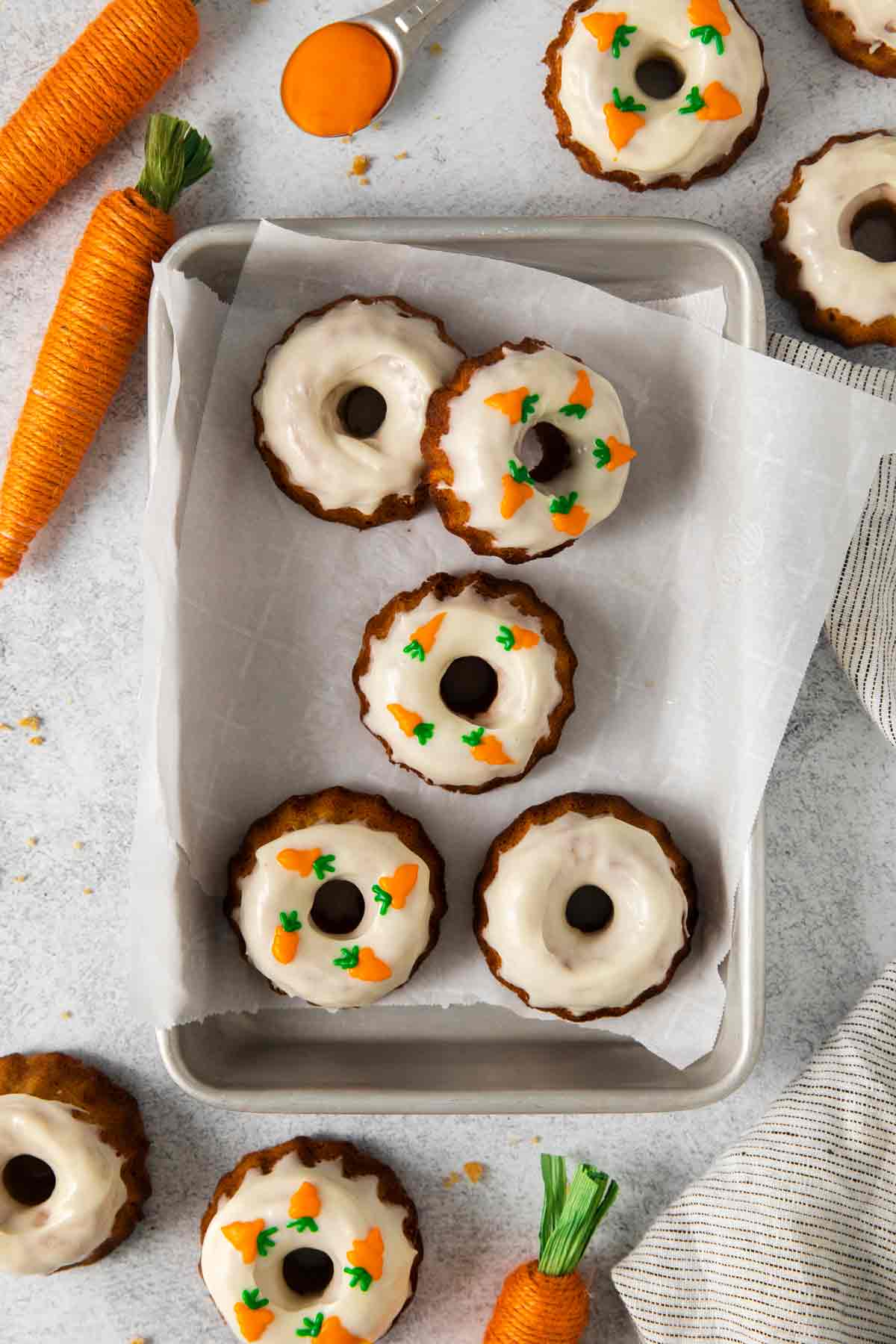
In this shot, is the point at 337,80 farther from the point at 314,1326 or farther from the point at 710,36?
the point at 314,1326

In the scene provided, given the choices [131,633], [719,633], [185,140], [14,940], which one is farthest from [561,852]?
[185,140]

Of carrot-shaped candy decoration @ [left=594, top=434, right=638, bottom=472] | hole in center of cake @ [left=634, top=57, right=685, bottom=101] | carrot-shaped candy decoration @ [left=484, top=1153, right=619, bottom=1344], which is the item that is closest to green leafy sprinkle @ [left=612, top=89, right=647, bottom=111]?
hole in center of cake @ [left=634, top=57, right=685, bottom=101]

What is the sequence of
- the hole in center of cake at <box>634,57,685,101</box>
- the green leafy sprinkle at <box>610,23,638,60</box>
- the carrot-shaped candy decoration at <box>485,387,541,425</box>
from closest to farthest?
the carrot-shaped candy decoration at <box>485,387,541,425</box> → the green leafy sprinkle at <box>610,23,638,60</box> → the hole in center of cake at <box>634,57,685,101</box>

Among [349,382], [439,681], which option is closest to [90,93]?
[349,382]

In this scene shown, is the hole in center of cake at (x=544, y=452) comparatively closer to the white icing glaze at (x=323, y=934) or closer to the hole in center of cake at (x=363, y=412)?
the hole in center of cake at (x=363, y=412)

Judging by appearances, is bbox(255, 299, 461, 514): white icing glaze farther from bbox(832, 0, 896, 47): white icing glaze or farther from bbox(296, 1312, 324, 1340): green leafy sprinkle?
bbox(296, 1312, 324, 1340): green leafy sprinkle

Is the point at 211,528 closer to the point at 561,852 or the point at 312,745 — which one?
the point at 312,745

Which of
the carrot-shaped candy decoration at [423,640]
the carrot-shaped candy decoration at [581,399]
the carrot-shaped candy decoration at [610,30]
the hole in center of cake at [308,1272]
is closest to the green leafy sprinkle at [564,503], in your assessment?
the carrot-shaped candy decoration at [581,399]
